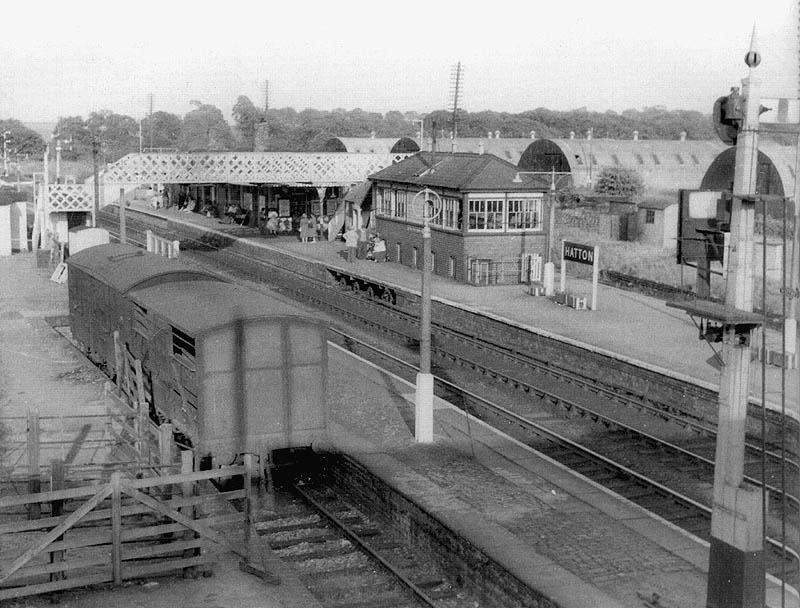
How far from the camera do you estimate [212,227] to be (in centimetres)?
5062

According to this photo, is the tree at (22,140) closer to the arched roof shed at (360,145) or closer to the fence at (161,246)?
the arched roof shed at (360,145)

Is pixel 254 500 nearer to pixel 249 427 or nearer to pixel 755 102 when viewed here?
pixel 249 427

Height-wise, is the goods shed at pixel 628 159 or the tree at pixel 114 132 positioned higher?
the tree at pixel 114 132

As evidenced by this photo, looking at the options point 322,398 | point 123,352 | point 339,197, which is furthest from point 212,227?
point 322,398

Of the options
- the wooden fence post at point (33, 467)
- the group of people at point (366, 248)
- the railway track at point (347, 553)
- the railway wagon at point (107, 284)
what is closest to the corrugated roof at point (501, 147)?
the group of people at point (366, 248)

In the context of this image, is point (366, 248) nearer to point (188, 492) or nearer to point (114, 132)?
point (188, 492)

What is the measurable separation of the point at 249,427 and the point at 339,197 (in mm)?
36720

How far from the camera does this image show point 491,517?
11.2 meters

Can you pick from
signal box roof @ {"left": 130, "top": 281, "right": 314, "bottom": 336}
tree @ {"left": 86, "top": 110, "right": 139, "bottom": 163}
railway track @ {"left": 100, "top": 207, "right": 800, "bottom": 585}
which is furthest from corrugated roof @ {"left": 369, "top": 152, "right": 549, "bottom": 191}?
tree @ {"left": 86, "top": 110, "right": 139, "bottom": 163}

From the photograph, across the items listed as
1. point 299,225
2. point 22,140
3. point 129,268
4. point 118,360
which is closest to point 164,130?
point 22,140

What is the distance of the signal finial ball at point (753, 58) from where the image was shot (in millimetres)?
7152

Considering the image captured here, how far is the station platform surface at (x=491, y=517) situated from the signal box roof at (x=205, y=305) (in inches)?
83.7

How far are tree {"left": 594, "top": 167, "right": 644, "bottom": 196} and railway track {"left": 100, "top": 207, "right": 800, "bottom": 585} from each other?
925 inches

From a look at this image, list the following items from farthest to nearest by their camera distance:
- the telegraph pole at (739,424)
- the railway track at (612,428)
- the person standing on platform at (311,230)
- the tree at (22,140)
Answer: the tree at (22,140) < the person standing on platform at (311,230) < the railway track at (612,428) < the telegraph pole at (739,424)
